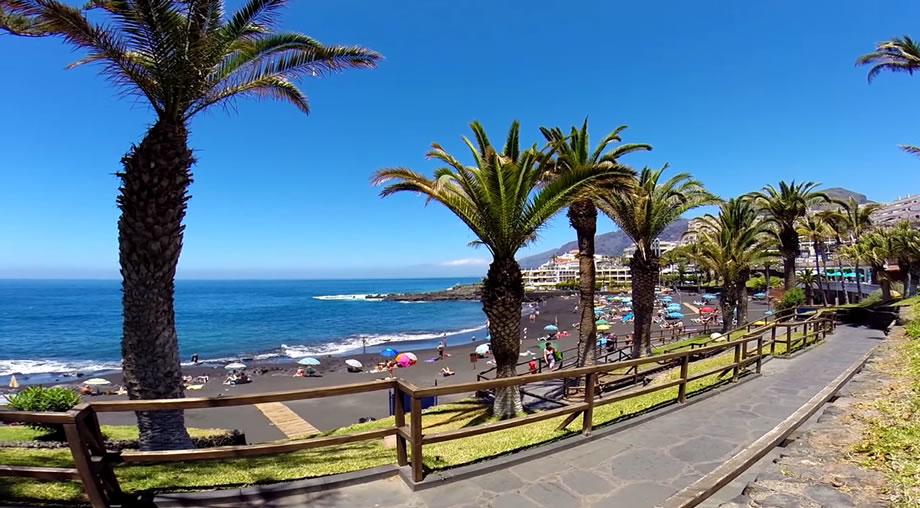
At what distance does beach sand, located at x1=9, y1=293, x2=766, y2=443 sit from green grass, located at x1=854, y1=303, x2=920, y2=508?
15477 mm

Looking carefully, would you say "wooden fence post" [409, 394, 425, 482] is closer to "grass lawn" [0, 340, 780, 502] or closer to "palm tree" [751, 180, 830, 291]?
"grass lawn" [0, 340, 780, 502]

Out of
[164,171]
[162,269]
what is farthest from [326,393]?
[164,171]

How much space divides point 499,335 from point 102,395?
24997mm

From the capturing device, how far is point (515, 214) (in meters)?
10.6

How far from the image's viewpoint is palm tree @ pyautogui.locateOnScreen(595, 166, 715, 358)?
17.7m

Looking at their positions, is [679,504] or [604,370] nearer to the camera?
[679,504]

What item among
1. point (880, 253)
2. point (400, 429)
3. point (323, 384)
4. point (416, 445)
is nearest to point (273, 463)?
point (400, 429)

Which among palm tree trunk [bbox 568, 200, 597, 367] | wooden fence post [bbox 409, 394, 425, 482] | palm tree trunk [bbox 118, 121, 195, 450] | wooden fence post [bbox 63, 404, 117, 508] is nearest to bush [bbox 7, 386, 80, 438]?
palm tree trunk [bbox 118, 121, 195, 450]

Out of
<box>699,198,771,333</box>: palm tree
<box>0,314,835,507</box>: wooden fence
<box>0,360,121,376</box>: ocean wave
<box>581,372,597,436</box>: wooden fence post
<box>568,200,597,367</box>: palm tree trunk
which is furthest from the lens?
<box>0,360,121,376</box>: ocean wave

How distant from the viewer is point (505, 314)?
10.8 metres

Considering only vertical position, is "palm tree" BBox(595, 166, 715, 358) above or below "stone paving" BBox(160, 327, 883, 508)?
above

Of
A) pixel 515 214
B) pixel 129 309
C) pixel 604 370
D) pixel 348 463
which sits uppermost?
pixel 515 214

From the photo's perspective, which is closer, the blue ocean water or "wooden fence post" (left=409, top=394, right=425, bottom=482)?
"wooden fence post" (left=409, top=394, right=425, bottom=482)

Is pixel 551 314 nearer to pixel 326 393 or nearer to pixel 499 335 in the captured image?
pixel 499 335
